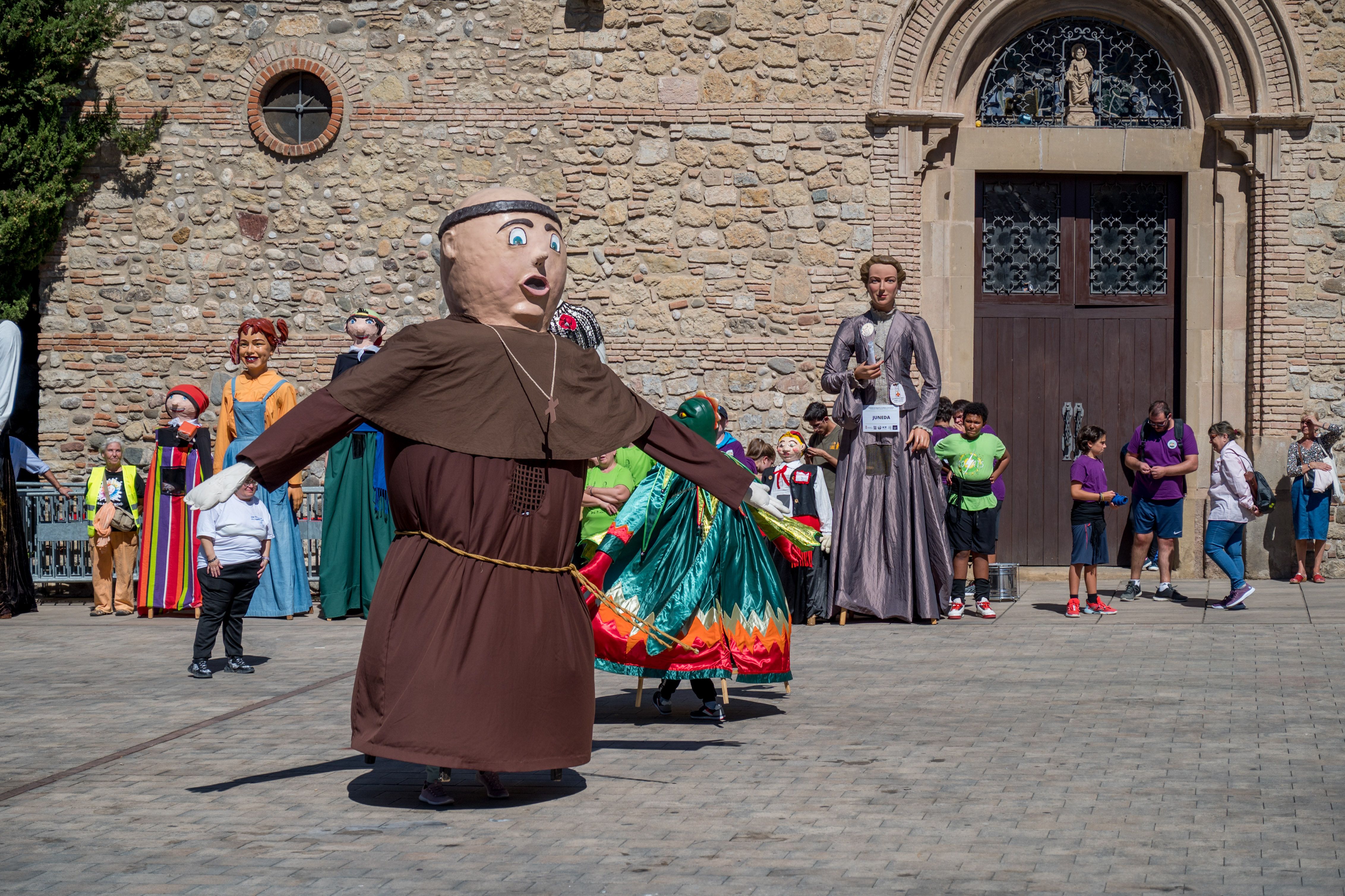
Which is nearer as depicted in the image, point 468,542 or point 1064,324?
point 468,542

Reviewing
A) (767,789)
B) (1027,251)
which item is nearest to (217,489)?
(767,789)

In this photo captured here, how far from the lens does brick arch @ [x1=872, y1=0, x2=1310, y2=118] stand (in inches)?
543

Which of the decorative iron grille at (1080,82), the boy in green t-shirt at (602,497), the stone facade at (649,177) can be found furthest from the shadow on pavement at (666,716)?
the decorative iron grille at (1080,82)

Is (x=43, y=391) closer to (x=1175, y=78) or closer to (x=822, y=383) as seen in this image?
(x=822, y=383)

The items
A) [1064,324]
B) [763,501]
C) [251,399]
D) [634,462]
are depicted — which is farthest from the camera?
[1064,324]

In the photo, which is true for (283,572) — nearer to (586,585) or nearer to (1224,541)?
(586,585)

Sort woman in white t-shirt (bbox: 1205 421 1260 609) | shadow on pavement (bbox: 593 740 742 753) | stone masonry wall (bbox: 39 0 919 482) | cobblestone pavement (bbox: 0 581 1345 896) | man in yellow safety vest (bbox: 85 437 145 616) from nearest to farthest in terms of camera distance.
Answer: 1. cobblestone pavement (bbox: 0 581 1345 896)
2. shadow on pavement (bbox: 593 740 742 753)
3. woman in white t-shirt (bbox: 1205 421 1260 609)
4. man in yellow safety vest (bbox: 85 437 145 616)
5. stone masonry wall (bbox: 39 0 919 482)

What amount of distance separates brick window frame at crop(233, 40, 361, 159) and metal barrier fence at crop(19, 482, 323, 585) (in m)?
3.33

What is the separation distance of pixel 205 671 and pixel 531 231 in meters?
4.18

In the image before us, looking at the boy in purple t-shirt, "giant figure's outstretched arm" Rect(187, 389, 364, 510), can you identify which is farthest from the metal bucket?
"giant figure's outstretched arm" Rect(187, 389, 364, 510)

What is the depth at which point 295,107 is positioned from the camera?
14.1m

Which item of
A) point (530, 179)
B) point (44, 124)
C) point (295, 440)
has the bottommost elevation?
point (295, 440)

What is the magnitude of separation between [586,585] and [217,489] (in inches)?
57.8

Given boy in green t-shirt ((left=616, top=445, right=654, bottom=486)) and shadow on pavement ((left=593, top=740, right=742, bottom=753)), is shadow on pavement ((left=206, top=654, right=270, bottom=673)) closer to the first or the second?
boy in green t-shirt ((left=616, top=445, right=654, bottom=486))
